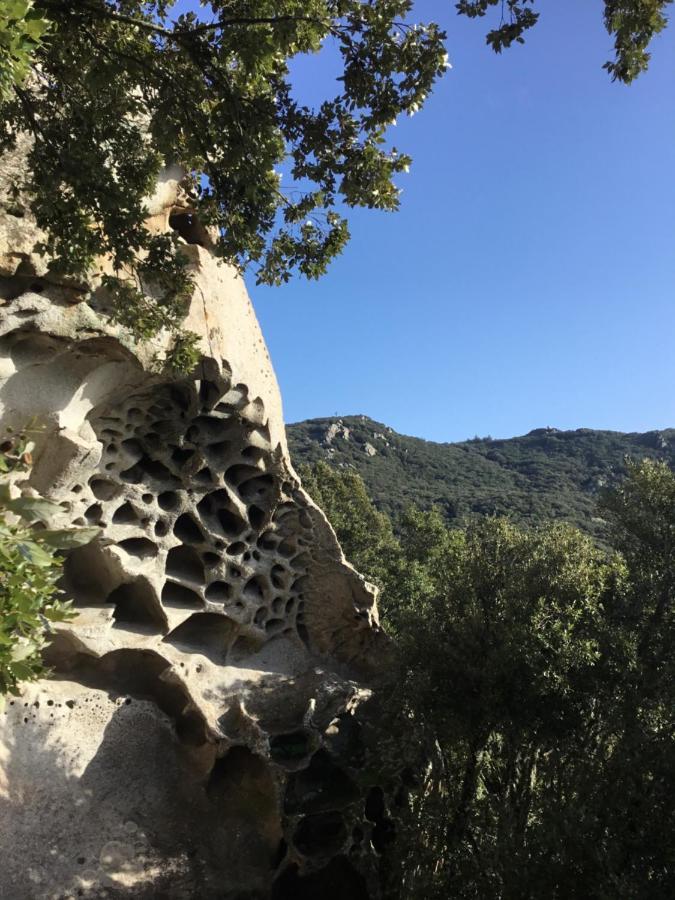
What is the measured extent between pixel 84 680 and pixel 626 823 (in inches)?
323

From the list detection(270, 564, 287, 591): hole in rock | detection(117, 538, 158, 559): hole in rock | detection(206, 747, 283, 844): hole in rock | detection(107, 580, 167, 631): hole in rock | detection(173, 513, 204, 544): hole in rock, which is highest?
detection(173, 513, 204, 544): hole in rock

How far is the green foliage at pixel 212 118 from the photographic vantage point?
6.66m

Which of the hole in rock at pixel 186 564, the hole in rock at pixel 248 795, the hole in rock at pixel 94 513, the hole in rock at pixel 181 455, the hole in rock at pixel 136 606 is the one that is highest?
the hole in rock at pixel 181 455

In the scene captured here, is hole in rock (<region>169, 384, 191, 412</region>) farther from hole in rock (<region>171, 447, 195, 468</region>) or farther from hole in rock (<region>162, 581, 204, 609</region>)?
hole in rock (<region>162, 581, 204, 609</region>)

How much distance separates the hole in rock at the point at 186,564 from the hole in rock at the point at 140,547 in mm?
627

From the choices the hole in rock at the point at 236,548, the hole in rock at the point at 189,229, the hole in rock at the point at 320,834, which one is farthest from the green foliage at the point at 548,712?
the hole in rock at the point at 189,229

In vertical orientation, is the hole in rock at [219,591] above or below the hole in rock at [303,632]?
above

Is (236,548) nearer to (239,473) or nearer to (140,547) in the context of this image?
(239,473)

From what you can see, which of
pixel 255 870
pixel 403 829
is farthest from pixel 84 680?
pixel 403 829

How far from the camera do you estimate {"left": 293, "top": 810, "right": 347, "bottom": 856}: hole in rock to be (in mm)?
9977

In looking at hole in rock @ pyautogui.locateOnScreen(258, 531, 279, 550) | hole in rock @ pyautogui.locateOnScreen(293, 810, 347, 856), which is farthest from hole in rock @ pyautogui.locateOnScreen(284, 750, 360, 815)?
hole in rock @ pyautogui.locateOnScreen(258, 531, 279, 550)

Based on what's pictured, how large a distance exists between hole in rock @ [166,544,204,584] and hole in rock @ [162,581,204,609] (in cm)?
23

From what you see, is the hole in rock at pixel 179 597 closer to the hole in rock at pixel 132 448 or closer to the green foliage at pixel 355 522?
the hole in rock at pixel 132 448

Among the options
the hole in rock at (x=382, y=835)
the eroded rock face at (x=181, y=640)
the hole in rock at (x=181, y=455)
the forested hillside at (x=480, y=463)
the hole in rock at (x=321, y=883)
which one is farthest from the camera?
the forested hillside at (x=480, y=463)
